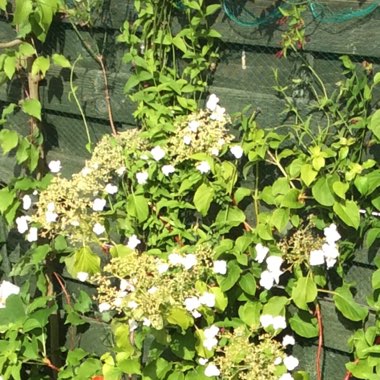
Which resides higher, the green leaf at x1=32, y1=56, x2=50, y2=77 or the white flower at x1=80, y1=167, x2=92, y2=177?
the green leaf at x1=32, y1=56, x2=50, y2=77

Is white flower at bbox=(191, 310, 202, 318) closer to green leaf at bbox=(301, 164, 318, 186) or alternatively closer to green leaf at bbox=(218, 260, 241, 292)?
green leaf at bbox=(218, 260, 241, 292)

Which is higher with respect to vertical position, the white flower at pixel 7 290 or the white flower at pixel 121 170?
the white flower at pixel 121 170

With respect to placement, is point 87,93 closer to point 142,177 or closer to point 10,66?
point 10,66

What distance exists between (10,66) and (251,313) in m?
1.19

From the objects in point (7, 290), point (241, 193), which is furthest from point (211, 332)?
point (7, 290)

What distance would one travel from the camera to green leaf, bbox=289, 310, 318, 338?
270 cm

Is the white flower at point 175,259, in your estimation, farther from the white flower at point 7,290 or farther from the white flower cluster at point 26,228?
the white flower at point 7,290

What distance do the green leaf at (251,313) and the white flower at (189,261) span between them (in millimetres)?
247

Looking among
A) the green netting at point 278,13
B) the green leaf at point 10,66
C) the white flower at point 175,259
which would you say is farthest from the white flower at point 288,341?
the green leaf at point 10,66

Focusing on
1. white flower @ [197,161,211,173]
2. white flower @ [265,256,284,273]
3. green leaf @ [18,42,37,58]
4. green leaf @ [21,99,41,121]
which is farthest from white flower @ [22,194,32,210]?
white flower @ [265,256,284,273]

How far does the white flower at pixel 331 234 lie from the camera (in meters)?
2.52

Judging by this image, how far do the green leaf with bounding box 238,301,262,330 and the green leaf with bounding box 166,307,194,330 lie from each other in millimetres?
186

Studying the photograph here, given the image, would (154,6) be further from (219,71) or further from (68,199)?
(68,199)

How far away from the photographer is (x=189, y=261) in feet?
8.68
